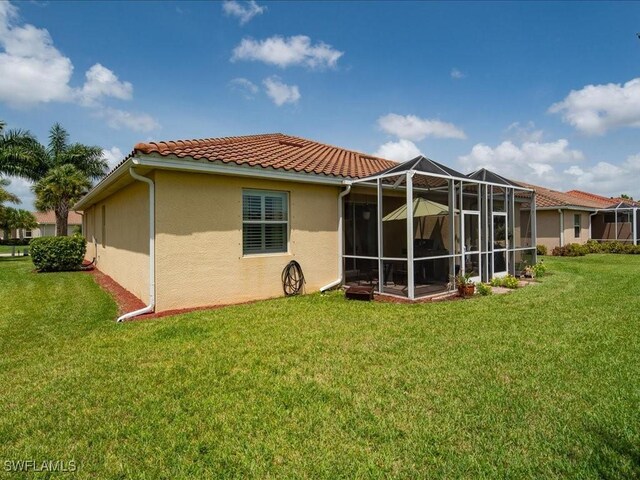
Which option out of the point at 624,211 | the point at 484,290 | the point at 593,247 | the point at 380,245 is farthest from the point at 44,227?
the point at 624,211

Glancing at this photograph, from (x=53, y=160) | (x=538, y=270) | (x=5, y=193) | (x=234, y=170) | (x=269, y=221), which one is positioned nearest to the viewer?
(x=234, y=170)

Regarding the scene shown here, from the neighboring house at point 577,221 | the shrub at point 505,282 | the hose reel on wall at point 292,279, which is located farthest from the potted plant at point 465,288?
the neighboring house at point 577,221

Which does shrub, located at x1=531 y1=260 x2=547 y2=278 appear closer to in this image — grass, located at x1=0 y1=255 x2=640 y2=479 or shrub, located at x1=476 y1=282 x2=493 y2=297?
shrub, located at x1=476 y1=282 x2=493 y2=297

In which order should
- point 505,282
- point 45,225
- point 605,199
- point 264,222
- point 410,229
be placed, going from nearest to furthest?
point 410,229
point 264,222
point 505,282
point 605,199
point 45,225

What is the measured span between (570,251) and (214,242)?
74.5ft

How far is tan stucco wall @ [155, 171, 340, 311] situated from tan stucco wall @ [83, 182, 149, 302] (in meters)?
0.96

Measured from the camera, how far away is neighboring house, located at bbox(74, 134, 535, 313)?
7602 millimetres

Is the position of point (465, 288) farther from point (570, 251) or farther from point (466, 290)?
point (570, 251)

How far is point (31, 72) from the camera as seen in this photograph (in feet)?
42.1

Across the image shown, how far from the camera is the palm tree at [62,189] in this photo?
26.3 m

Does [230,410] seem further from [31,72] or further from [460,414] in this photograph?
[31,72]

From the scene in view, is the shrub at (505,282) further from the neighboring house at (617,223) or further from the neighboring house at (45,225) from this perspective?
the neighboring house at (45,225)

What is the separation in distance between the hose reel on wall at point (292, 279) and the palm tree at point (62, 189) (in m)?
25.0

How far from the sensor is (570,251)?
22016 millimetres
